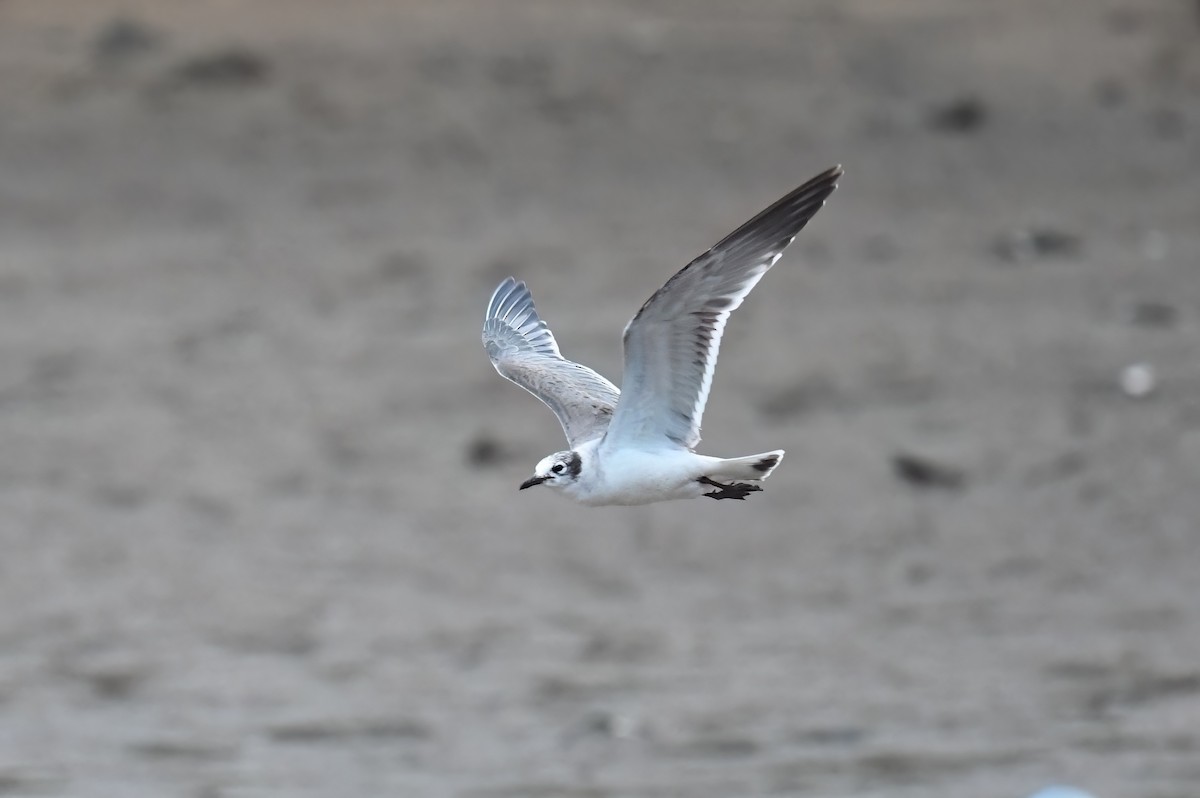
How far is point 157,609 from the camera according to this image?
521 inches

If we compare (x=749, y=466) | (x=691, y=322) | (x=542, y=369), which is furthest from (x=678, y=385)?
(x=542, y=369)

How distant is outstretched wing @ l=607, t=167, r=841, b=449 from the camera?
7062 millimetres

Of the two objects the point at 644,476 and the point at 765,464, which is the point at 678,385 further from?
the point at 765,464

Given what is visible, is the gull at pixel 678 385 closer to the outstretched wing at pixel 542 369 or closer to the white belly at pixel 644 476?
the white belly at pixel 644 476

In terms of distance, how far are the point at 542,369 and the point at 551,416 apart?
19.2 ft

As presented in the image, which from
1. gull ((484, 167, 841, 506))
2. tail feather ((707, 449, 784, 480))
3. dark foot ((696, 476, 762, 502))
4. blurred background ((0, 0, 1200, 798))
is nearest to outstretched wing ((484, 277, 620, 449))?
gull ((484, 167, 841, 506))

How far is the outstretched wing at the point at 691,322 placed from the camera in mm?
7062

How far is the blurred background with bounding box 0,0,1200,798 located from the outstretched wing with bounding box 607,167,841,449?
4719 mm

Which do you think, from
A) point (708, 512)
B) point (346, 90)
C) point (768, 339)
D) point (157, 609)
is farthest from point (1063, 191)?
point (157, 609)

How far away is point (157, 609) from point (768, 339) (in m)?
4.32

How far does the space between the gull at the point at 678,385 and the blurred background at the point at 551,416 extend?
4661mm

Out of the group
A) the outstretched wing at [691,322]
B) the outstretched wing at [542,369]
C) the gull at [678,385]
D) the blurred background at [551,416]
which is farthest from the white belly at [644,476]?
the blurred background at [551,416]

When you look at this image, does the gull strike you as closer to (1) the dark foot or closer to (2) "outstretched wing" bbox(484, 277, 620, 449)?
(1) the dark foot

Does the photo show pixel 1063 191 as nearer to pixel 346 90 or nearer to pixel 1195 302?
pixel 1195 302
